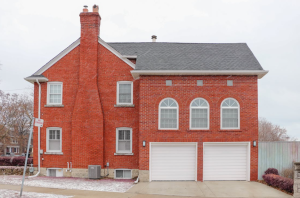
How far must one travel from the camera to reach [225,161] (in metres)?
16.0

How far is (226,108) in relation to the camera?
1602cm

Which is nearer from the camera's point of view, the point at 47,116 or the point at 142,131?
the point at 142,131

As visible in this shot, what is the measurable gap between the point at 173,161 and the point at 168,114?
261 centimetres

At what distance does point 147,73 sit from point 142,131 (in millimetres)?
3184

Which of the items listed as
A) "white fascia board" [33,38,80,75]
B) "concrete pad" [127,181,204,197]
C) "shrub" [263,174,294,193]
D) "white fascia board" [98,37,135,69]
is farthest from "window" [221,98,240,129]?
"white fascia board" [33,38,80,75]

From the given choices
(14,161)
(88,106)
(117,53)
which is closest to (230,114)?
(117,53)

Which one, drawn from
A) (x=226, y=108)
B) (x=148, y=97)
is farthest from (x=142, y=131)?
(x=226, y=108)

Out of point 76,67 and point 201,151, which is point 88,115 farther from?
point 201,151

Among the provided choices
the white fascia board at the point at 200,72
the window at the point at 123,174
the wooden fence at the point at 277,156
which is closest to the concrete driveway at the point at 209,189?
the wooden fence at the point at 277,156

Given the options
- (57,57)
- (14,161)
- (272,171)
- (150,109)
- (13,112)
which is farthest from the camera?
(13,112)

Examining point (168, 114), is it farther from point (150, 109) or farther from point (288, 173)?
point (288, 173)

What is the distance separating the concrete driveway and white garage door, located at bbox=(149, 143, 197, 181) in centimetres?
74

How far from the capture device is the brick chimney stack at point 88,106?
1714cm

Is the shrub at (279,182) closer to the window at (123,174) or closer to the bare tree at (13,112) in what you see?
the window at (123,174)
